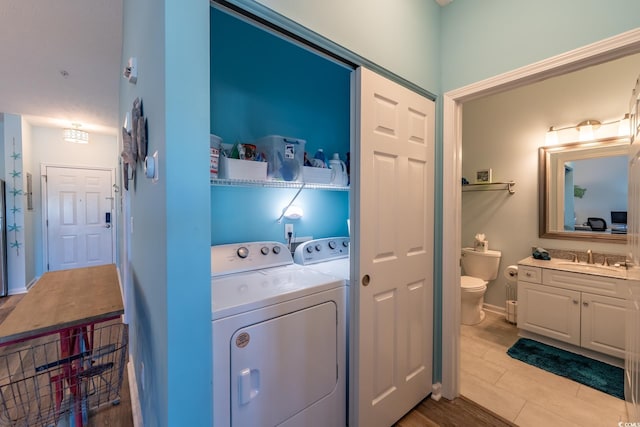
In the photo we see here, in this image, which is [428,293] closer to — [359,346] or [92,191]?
[359,346]

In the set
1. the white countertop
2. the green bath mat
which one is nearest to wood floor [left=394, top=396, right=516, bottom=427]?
the green bath mat

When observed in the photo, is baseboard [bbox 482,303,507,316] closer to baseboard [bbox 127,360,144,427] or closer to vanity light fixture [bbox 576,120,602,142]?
vanity light fixture [bbox 576,120,602,142]

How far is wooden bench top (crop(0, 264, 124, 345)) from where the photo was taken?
1.12 m

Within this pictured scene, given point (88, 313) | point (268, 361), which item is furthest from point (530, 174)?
point (88, 313)

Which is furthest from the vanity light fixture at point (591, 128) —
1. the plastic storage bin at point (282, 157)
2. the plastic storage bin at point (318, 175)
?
the plastic storage bin at point (282, 157)

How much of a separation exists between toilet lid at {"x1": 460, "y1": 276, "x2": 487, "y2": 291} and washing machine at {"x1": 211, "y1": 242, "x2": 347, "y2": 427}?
6.23 feet

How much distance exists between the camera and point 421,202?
1.70 m

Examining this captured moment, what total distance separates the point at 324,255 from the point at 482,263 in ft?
7.00

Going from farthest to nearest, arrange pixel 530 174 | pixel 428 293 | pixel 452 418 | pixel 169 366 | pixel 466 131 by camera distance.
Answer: pixel 466 131
pixel 530 174
pixel 428 293
pixel 452 418
pixel 169 366

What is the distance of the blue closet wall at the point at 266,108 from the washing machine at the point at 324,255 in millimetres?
227

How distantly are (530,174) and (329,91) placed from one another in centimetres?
225

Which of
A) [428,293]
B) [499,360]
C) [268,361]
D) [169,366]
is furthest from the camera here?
[499,360]

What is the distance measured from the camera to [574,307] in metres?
→ 2.31

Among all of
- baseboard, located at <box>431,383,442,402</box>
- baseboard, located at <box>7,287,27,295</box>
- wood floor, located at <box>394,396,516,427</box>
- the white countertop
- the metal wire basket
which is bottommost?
wood floor, located at <box>394,396,516,427</box>
